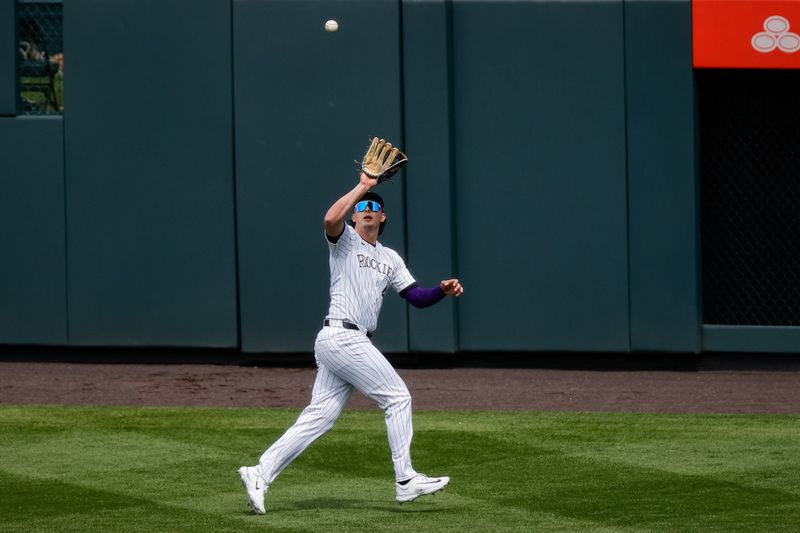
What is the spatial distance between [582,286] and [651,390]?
1.37 m

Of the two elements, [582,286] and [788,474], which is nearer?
[788,474]

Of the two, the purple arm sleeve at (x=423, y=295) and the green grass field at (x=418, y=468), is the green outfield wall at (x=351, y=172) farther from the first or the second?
the purple arm sleeve at (x=423, y=295)

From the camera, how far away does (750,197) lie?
13.1 m

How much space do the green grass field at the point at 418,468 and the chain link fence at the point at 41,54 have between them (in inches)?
145

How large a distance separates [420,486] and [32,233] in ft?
23.2

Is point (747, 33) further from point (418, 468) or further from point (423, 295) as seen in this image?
point (423, 295)

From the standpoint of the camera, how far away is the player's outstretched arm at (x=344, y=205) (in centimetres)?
718

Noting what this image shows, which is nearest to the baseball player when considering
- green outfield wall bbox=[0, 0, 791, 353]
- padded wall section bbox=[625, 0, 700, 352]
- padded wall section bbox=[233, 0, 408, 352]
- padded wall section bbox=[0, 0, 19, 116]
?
padded wall section bbox=[233, 0, 408, 352]

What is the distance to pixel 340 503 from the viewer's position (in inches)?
303

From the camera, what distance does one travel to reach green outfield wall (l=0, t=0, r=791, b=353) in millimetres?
12672

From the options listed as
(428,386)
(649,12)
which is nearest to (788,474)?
(428,386)

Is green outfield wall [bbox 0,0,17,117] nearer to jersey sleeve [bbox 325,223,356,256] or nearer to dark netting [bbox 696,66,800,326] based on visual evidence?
dark netting [bbox 696,66,800,326]

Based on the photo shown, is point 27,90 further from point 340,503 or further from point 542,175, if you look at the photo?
point 340,503

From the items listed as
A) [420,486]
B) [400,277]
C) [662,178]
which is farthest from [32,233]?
[420,486]
